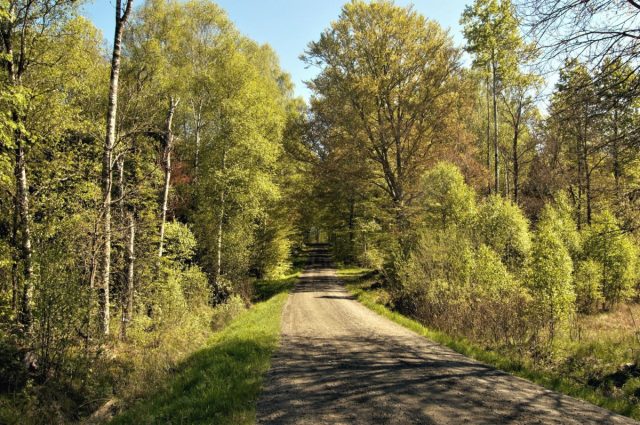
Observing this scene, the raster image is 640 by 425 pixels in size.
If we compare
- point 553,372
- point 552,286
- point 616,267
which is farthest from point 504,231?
point 553,372

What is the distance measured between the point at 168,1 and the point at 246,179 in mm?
14392

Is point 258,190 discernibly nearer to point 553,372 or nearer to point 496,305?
point 496,305

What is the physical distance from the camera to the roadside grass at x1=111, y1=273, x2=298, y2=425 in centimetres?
634

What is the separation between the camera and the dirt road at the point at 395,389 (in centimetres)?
604

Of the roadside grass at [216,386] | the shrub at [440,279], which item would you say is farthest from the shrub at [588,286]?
the roadside grass at [216,386]

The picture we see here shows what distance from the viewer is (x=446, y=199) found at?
21.1 m

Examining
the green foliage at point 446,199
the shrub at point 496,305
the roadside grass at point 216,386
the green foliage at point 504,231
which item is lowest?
the roadside grass at point 216,386

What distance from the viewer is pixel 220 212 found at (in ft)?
72.6

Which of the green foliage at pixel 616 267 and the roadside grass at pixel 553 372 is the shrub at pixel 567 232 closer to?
the green foliage at pixel 616 267

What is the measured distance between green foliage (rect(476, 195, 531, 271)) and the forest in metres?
0.11

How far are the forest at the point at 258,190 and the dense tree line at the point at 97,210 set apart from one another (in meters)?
0.08

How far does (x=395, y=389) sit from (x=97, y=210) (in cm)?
932

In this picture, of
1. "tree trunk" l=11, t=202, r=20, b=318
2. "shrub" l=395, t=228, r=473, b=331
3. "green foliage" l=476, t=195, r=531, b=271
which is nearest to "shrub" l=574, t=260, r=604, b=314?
"green foliage" l=476, t=195, r=531, b=271

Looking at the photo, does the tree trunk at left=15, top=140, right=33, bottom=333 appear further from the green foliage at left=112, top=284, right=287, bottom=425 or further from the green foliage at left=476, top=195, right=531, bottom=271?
the green foliage at left=476, top=195, right=531, bottom=271
